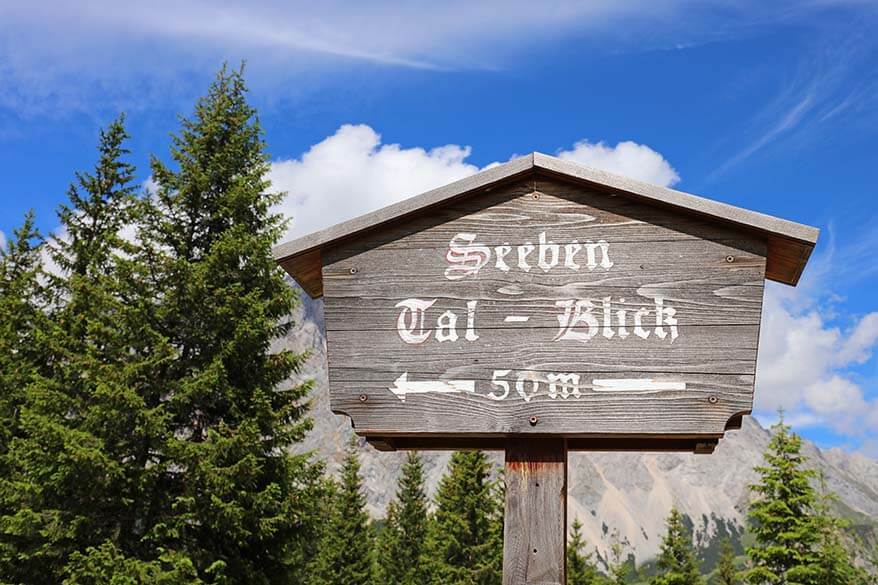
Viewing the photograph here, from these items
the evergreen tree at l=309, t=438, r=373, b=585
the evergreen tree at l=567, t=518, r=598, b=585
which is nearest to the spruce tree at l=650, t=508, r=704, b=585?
the evergreen tree at l=567, t=518, r=598, b=585

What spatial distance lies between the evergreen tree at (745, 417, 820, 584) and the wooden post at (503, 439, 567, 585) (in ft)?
70.7

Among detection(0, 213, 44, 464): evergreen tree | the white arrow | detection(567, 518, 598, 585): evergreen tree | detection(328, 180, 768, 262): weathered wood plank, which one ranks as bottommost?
detection(567, 518, 598, 585): evergreen tree

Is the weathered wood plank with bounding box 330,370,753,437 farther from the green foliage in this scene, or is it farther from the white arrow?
the green foliage

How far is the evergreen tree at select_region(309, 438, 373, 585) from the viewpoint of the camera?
1537 inches

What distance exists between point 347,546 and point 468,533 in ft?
27.2

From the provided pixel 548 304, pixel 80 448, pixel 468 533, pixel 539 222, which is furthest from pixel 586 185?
pixel 468 533

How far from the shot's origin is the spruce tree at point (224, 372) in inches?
554

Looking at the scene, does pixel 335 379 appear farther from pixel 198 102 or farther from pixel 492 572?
pixel 492 572

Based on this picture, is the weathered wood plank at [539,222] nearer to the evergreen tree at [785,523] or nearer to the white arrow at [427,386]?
the white arrow at [427,386]

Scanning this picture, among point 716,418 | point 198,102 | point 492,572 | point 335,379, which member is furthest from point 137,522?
point 492,572

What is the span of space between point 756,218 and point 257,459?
42.3ft

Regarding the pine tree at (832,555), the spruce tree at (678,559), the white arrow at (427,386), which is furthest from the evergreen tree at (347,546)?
the white arrow at (427,386)

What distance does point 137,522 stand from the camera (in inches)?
601

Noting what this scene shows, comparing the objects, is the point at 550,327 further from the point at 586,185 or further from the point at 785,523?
the point at 785,523
